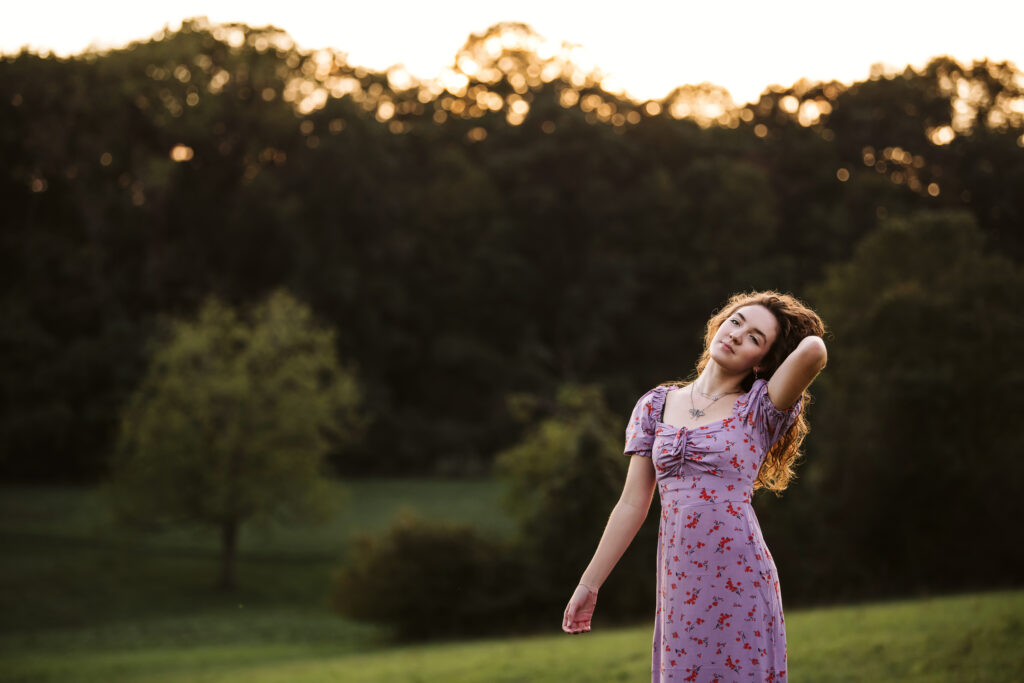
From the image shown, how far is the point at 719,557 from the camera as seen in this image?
361 centimetres

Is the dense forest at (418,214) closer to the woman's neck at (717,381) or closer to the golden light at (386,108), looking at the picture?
the golden light at (386,108)

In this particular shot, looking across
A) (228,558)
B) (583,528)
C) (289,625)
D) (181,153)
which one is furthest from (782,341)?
(181,153)

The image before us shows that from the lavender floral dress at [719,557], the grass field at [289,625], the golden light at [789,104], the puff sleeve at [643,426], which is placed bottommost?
the grass field at [289,625]

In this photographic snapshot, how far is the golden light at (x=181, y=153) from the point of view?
46812mm

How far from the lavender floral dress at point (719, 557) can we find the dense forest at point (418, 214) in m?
29.4

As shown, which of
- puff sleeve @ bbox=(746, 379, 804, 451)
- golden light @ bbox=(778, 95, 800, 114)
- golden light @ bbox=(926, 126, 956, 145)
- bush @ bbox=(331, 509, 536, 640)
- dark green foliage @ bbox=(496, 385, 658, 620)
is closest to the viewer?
puff sleeve @ bbox=(746, 379, 804, 451)

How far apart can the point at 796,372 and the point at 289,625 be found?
2254 centimetres

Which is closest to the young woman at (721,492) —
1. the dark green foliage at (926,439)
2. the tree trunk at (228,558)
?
the dark green foliage at (926,439)

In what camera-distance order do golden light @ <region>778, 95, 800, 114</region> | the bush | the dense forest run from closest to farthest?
the bush, the dense forest, golden light @ <region>778, 95, 800, 114</region>

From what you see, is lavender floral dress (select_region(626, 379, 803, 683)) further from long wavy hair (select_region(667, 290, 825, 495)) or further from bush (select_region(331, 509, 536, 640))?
bush (select_region(331, 509, 536, 640))

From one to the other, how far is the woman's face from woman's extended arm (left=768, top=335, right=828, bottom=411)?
0.45ft

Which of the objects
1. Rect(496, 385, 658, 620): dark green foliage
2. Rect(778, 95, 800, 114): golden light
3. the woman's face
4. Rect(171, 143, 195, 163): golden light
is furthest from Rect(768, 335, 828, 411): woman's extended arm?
Rect(778, 95, 800, 114): golden light

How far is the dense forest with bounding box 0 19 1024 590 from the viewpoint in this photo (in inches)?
1665

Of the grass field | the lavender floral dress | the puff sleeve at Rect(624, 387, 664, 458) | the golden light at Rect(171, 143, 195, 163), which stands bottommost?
the grass field
